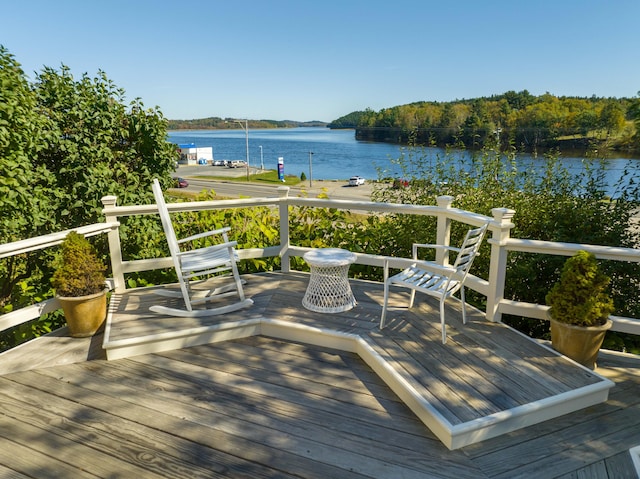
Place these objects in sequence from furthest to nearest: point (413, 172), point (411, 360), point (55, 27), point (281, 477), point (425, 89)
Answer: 1. point (425, 89)
2. point (55, 27)
3. point (413, 172)
4. point (411, 360)
5. point (281, 477)

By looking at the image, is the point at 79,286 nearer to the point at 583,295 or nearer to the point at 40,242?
the point at 40,242

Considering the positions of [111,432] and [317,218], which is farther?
[317,218]

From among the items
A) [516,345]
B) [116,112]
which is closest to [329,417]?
[516,345]

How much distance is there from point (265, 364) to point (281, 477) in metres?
1.12

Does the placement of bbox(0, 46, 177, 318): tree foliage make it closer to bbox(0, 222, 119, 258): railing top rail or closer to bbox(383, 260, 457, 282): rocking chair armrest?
bbox(0, 222, 119, 258): railing top rail

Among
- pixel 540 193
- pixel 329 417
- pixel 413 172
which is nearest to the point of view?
pixel 329 417

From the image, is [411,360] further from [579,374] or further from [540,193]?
[540,193]

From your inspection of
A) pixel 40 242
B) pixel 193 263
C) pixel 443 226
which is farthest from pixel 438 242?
pixel 40 242

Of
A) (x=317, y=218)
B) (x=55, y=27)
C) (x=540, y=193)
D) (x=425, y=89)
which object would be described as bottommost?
(x=317, y=218)

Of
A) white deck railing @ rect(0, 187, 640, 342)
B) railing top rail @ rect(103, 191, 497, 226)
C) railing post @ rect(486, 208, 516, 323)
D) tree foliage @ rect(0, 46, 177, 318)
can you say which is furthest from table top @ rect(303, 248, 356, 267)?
tree foliage @ rect(0, 46, 177, 318)

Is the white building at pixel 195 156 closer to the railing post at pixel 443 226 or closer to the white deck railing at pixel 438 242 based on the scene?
the white deck railing at pixel 438 242

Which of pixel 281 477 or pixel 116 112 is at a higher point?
pixel 116 112

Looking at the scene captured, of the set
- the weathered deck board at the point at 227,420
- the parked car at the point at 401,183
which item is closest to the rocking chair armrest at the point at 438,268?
the weathered deck board at the point at 227,420

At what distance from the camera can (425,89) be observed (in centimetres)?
4138
